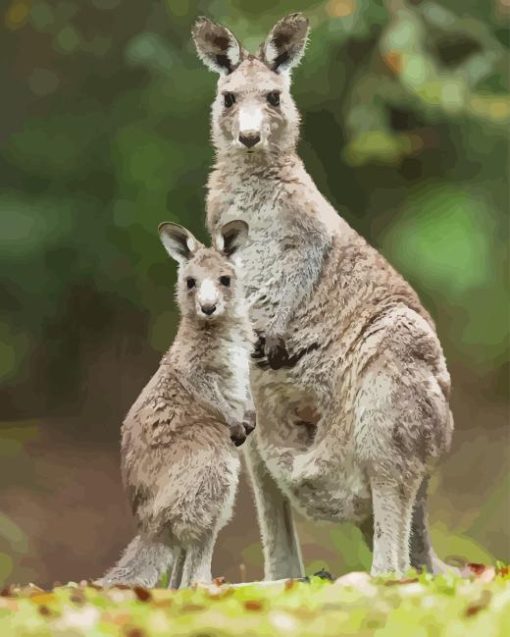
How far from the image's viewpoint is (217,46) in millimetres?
3525

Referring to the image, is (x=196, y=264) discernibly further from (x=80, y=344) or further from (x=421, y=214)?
(x=421, y=214)

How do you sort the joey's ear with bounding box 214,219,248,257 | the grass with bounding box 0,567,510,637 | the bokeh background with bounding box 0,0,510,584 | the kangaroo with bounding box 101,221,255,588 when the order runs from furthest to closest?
the bokeh background with bounding box 0,0,510,584, the joey's ear with bounding box 214,219,248,257, the kangaroo with bounding box 101,221,255,588, the grass with bounding box 0,567,510,637

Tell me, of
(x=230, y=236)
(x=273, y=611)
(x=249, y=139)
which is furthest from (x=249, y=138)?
(x=273, y=611)

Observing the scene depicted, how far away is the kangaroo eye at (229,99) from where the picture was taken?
11.3ft

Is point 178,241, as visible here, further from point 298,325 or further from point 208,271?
point 298,325

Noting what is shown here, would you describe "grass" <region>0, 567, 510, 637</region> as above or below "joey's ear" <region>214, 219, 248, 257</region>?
below

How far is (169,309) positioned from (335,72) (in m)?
1.10

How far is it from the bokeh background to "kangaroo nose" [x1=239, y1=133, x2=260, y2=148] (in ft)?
1.71

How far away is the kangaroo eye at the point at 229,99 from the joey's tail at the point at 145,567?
128 centimetres

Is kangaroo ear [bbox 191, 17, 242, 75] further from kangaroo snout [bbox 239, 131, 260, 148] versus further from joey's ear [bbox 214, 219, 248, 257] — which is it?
joey's ear [bbox 214, 219, 248, 257]

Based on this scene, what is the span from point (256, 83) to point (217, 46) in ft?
0.62

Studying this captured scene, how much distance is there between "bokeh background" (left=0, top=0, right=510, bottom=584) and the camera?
400 cm

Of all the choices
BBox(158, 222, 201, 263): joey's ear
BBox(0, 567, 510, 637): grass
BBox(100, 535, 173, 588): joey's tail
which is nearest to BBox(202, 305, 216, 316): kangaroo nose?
BBox(158, 222, 201, 263): joey's ear

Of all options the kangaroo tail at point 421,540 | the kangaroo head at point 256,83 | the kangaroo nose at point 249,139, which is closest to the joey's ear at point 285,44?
the kangaroo head at point 256,83
